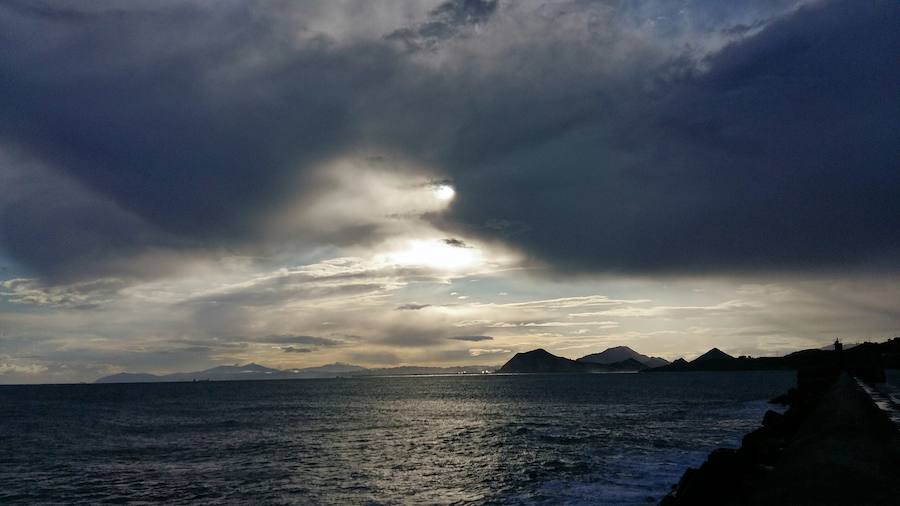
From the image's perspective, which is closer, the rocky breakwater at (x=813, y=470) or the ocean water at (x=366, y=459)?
the rocky breakwater at (x=813, y=470)

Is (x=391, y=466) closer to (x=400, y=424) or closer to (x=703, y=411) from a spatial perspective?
(x=400, y=424)

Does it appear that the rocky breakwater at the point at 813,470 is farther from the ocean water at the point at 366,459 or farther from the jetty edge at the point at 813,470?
the ocean water at the point at 366,459

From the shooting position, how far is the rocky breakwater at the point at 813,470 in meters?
14.6

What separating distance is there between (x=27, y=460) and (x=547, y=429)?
40059 millimetres

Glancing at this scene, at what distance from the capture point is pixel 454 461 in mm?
36250

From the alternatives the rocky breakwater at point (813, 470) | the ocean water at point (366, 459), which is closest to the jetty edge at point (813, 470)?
the rocky breakwater at point (813, 470)

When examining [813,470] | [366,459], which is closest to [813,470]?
[813,470]

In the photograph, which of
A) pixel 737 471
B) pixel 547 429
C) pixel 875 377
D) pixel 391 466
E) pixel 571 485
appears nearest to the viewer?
pixel 737 471

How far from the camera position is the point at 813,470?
17.3 meters

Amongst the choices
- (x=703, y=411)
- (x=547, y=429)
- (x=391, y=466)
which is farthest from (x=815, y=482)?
(x=703, y=411)

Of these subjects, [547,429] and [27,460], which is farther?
[547,429]

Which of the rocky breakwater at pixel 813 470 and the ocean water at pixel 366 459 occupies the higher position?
the rocky breakwater at pixel 813 470

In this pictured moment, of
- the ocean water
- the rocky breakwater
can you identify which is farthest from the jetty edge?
the ocean water

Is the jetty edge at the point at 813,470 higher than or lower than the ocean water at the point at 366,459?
higher
